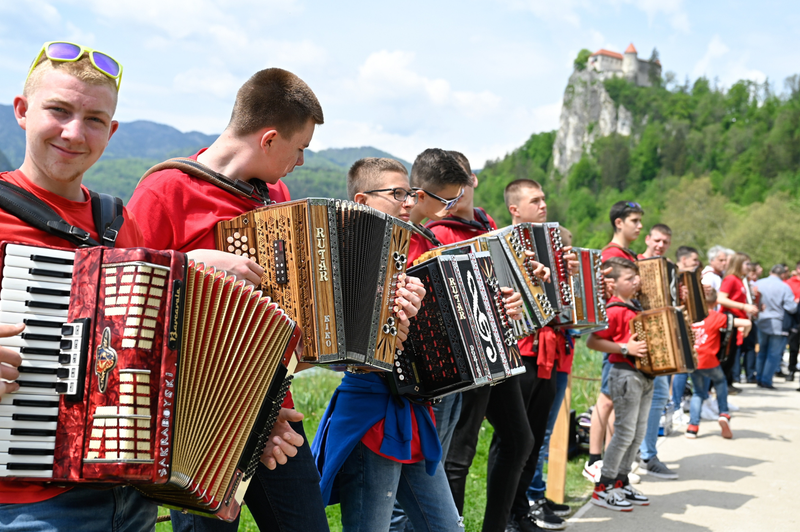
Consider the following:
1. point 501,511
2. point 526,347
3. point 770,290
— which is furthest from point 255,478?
point 770,290

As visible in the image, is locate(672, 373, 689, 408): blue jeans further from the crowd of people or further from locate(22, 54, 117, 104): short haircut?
locate(22, 54, 117, 104): short haircut

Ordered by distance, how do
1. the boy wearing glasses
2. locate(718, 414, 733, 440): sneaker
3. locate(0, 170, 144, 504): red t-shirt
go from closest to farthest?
locate(0, 170, 144, 504): red t-shirt
the boy wearing glasses
locate(718, 414, 733, 440): sneaker

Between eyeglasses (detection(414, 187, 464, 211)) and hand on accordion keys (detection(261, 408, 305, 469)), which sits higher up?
eyeglasses (detection(414, 187, 464, 211))

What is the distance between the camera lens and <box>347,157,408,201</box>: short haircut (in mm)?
3391

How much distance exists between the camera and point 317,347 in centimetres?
239

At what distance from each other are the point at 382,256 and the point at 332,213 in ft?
0.97

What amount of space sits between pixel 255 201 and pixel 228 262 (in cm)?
46

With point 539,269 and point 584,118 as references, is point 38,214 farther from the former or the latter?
point 584,118

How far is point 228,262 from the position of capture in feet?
7.06

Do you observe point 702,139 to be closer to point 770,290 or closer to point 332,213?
point 770,290

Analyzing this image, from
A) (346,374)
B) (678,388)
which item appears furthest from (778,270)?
(346,374)

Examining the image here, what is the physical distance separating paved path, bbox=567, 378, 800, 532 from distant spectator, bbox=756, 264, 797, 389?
10.6 ft

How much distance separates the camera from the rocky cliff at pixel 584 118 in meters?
123

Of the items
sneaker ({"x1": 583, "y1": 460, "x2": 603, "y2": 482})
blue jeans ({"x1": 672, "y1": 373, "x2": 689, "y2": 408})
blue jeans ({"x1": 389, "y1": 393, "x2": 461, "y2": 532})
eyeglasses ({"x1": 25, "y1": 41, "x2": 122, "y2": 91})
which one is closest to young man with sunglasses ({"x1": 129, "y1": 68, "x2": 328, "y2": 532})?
eyeglasses ({"x1": 25, "y1": 41, "x2": 122, "y2": 91})
